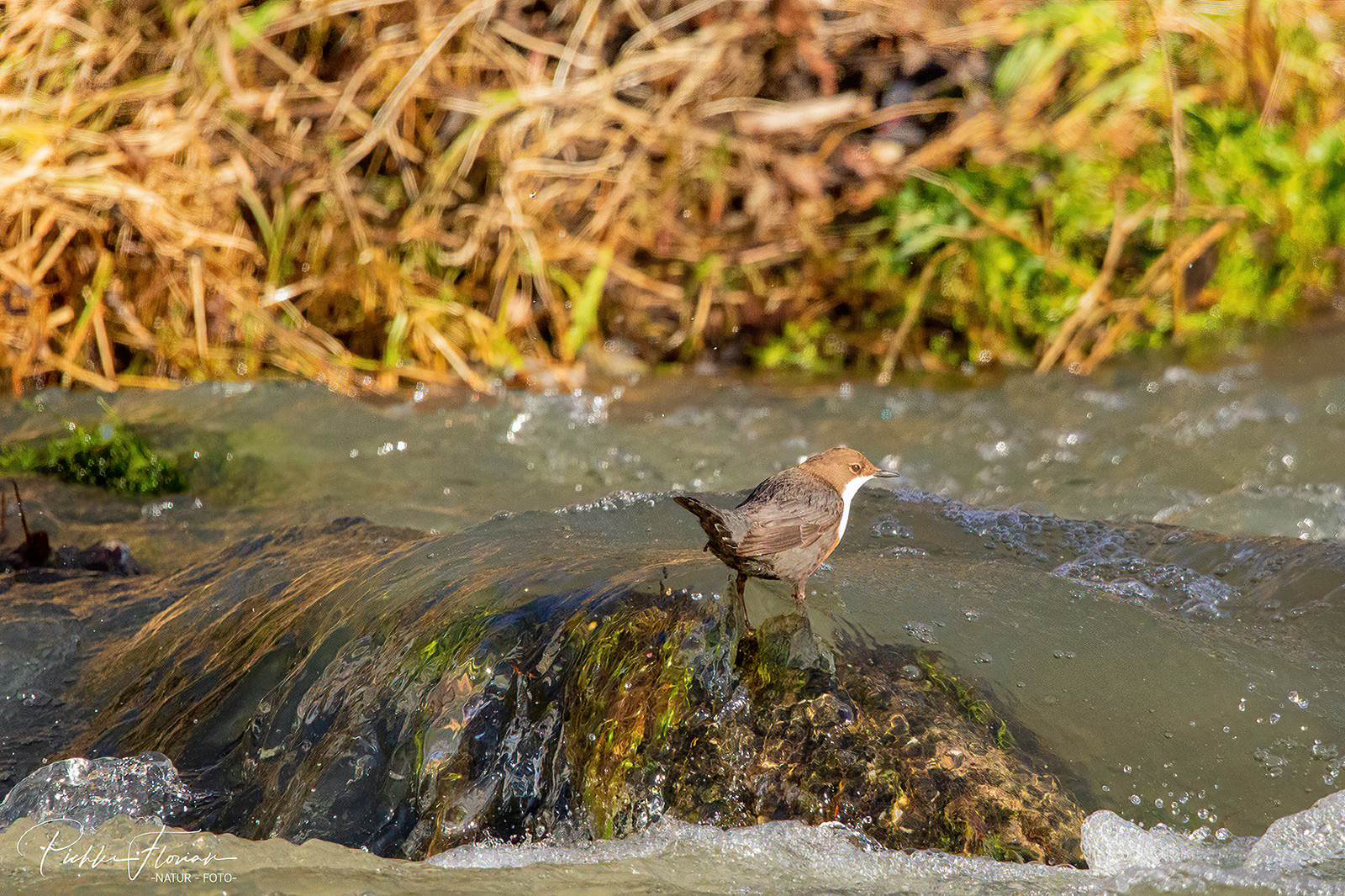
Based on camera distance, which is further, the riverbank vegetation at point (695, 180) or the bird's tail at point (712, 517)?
the riverbank vegetation at point (695, 180)

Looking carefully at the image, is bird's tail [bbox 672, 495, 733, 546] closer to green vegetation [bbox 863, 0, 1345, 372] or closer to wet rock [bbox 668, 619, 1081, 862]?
wet rock [bbox 668, 619, 1081, 862]

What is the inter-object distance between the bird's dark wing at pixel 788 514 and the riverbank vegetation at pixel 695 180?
11.0 ft

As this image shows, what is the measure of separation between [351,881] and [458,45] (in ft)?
15.7

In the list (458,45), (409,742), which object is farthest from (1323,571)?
(458,45)

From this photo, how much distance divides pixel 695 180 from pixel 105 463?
3.16 metres

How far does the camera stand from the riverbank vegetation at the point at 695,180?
5445mm

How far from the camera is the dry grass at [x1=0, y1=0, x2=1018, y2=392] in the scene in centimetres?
524

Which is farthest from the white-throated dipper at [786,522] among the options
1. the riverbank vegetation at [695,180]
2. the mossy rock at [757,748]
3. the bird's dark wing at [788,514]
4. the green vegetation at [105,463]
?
the riverbank vegetation at [695,180]

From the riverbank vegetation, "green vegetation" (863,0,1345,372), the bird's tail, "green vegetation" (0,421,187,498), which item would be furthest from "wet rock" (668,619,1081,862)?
"green vegetation" (863,0,1345,372)

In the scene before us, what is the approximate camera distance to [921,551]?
295 centimetres

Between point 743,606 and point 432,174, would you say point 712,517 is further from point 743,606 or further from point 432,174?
point 432,174

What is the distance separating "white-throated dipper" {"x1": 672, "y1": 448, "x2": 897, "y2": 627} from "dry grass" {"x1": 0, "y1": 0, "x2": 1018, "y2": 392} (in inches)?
130

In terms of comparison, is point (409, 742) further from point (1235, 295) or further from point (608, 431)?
point (1235, 295)

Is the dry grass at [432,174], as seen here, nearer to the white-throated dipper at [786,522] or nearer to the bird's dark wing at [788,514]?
the white-throated dipper at [786,522]
